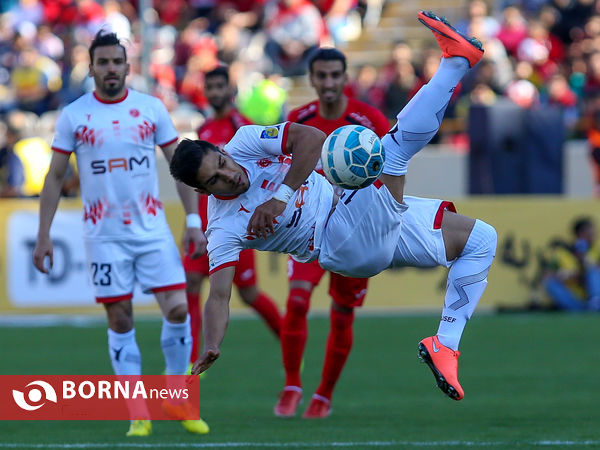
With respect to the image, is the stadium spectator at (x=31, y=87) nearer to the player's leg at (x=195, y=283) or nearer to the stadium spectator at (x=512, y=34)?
the stadium spectator at (x=512, y=34)

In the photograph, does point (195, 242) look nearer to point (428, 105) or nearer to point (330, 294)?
point (330, 294)

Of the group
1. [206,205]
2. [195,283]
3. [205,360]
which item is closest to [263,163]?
[205,360]

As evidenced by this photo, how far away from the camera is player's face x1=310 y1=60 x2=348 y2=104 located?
8.58 m

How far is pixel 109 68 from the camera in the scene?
7.73 meters

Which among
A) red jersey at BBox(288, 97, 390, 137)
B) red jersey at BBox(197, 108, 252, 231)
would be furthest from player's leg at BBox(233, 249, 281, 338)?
red jersey at BBox(288, 97, 390, 137)

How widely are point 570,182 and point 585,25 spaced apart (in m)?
3.26

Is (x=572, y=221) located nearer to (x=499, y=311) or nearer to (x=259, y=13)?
(x=499, y=311)

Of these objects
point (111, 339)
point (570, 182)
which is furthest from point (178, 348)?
point (570, 182)

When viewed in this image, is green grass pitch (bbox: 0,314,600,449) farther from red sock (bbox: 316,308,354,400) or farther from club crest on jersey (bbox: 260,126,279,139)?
club crest on jersey (bbox: 260,126,279,139)

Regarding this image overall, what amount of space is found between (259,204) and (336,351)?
90.3 inches

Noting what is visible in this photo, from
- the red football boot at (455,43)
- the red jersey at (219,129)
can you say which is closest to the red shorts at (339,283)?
the red jersey at (219,129)

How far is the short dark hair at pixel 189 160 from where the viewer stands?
6266mm

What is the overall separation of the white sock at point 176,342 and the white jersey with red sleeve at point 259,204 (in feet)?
4.75

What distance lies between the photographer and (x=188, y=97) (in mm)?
20141
